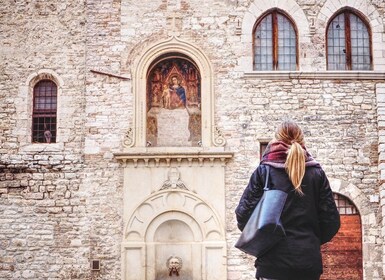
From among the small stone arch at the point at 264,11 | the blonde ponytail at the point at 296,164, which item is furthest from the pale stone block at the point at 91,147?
the blonde ponytail at the point at 296,164

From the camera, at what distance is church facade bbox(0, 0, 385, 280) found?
47.2ft

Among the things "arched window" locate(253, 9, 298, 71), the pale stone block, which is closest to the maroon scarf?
the pale stone block

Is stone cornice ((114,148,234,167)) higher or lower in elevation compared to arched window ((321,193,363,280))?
higher

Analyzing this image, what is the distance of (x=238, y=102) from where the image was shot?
1484 cm

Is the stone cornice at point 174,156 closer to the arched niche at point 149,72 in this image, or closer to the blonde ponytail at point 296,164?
the arched niche at point 149,72

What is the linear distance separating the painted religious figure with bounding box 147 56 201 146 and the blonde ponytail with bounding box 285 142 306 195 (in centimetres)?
995

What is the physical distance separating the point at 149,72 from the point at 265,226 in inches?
423

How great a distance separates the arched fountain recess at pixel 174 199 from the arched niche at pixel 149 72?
0.02 meters

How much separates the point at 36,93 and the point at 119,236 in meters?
3.83

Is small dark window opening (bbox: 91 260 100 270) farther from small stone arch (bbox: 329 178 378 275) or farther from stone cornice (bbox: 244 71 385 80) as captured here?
small stone arch (bbox: 329 178 378 275)

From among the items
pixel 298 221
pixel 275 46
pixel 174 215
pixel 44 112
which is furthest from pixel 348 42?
pixel 298 221

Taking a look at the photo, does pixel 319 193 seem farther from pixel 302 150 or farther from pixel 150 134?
pixel 150 134

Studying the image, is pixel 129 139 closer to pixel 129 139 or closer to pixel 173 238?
pixel 129 139

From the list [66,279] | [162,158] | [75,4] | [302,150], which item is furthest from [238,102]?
[302,150]
